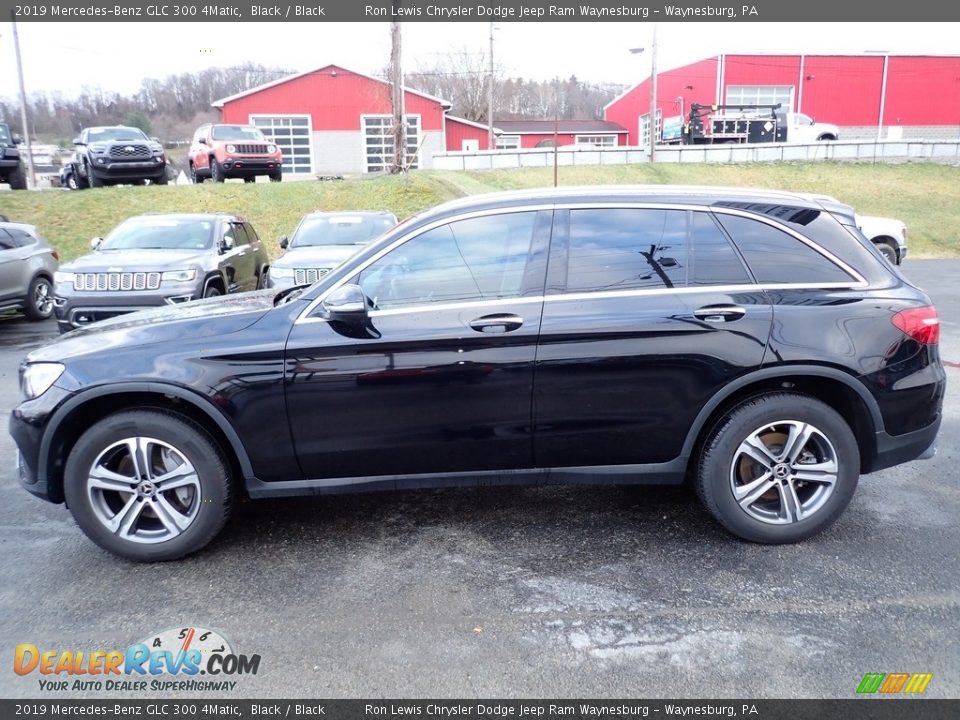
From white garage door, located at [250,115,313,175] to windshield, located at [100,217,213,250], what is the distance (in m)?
32.1

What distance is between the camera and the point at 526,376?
3631mm

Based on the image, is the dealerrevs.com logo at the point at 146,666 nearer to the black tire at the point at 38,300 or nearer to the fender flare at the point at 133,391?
the fender flare at the point at 133,391

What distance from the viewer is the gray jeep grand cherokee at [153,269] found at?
8.64 m

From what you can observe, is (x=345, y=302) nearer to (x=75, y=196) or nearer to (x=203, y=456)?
(x=203, y=456)

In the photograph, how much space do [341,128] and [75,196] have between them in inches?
930

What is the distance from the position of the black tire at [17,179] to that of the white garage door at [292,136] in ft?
72.9

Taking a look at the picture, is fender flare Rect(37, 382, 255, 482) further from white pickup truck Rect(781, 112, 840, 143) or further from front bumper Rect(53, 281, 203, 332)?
white pickup truck Rect(781, 112, 840, 143)

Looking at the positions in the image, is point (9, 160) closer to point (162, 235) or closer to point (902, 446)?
point (162, 235)

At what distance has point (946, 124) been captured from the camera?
44.4 meters

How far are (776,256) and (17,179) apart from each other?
20686mm

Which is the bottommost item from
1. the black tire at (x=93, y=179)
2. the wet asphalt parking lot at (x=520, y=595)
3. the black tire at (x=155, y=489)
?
the wet asphalt parking lot at (x=520, y=595)

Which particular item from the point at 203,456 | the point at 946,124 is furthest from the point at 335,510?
the point at 946,124

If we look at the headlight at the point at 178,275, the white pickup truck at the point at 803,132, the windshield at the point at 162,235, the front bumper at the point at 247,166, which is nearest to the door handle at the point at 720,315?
the headlight at the point at 178,275

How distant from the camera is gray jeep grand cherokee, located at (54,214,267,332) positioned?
28.3 ft
